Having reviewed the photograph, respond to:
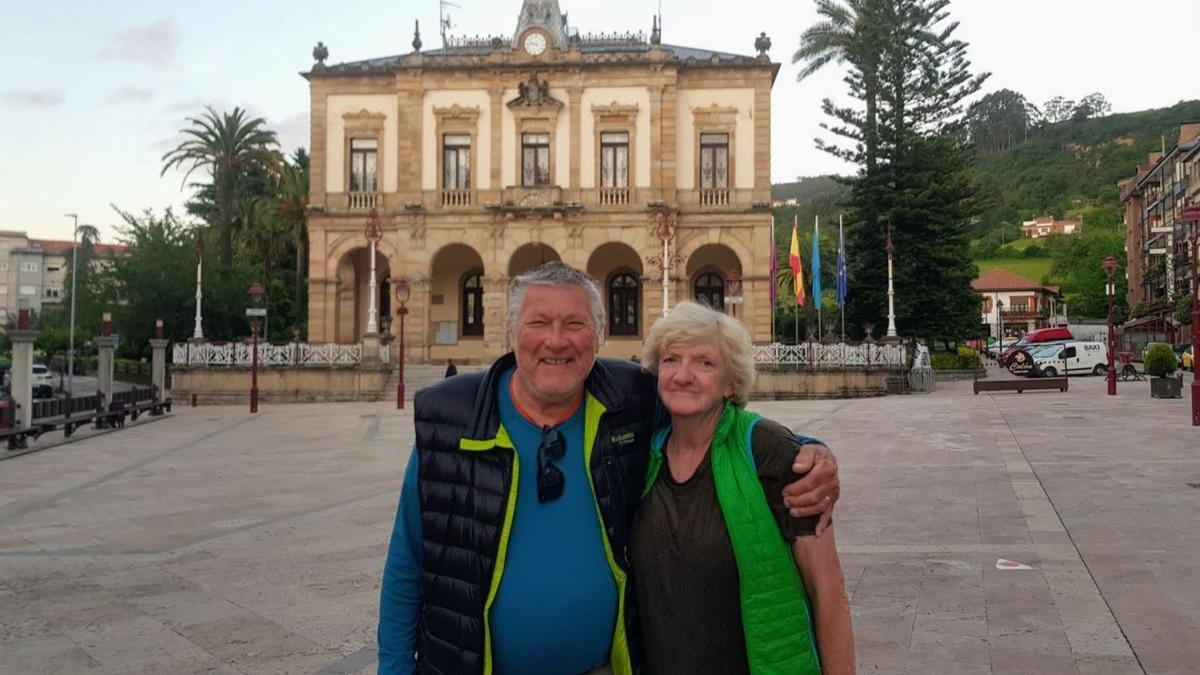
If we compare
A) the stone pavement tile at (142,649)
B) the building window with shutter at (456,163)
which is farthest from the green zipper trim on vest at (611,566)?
the building window with shutter at (456,163)

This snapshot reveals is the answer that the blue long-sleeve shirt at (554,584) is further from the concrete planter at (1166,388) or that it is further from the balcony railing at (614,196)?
the balcony railing at (614,196)

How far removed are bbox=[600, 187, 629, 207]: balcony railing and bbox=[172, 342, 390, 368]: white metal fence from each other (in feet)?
31.6

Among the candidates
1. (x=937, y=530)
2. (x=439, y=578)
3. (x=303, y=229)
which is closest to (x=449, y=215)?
(x=303, y=229)

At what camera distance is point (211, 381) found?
28.4m

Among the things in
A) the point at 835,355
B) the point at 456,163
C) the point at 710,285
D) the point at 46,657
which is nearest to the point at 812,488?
the point at 46,657

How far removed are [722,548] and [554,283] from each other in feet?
2.86

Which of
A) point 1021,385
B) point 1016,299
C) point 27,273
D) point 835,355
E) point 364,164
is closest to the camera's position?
point 1021,385

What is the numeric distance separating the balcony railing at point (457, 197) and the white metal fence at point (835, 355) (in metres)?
11.9

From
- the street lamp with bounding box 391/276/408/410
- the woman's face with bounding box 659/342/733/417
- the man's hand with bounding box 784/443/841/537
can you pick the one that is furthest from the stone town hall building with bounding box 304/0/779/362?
the man's hand with bounding box 784/443/841/537

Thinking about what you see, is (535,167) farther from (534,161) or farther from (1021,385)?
(1021,385)

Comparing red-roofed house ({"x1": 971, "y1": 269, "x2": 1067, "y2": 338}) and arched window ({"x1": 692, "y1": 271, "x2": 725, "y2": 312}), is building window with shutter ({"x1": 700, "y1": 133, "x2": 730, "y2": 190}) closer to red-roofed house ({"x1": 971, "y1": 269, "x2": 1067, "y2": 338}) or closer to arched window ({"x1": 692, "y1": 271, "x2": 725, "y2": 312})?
arched window ({"x1": 692, "y1": 271, "x2": 725, "y2": 312})

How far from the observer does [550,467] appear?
8.05ft

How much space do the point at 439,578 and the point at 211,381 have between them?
28.3 metres

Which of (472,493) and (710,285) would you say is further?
(710,285)
